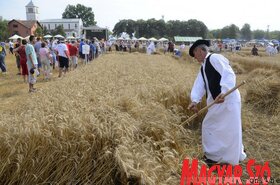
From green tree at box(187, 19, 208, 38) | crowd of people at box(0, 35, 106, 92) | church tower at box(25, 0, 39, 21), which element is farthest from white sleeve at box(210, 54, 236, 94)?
church tower at box(25, 0, 39, 21)

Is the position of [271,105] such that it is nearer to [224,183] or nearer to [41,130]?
[224,183]

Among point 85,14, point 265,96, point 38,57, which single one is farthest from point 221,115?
point 85,14

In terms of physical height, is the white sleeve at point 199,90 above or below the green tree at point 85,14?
below

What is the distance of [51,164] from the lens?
303cm

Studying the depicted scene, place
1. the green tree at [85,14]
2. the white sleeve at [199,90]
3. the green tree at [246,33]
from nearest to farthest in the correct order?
1. the white sleeve at [199,90]
2. the green tree at [85,14]
3. the green tree at [246,33]

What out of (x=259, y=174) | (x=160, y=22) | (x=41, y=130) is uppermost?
(x=160, y=22)

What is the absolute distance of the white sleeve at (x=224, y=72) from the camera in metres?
4.50

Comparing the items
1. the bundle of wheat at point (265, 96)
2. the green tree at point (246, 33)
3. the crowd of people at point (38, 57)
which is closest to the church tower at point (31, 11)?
the green tree at point (246, 33)

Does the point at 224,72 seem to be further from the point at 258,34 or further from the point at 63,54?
the point at 258,34

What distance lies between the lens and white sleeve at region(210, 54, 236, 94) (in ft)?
14.8

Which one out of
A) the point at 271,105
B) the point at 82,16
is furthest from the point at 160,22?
the point at 271,105

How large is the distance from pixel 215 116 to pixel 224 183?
6.34ft

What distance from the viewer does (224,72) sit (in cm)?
458

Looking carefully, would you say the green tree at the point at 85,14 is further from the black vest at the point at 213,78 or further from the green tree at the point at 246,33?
the black vest at the point at 213,78
